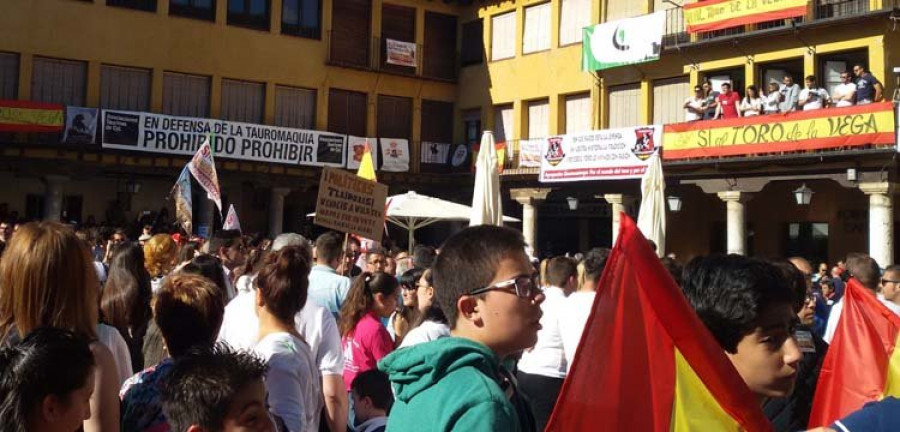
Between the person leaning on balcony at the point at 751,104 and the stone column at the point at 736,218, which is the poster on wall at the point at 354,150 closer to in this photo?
the stone column at the point at 736,218

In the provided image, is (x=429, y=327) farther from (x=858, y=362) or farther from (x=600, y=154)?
(x=600, y=154)

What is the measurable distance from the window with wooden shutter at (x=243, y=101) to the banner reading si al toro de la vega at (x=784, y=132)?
12865 millimetres

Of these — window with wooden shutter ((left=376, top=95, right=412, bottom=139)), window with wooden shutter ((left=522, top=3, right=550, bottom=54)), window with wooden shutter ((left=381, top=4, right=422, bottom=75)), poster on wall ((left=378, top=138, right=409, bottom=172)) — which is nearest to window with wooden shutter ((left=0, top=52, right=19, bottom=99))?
poster on wall ((left=378, top=138, right=409, bottom=172))

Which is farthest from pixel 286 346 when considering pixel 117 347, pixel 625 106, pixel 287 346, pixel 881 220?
pixel 625 106

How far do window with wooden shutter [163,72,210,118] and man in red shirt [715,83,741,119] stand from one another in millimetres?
15179

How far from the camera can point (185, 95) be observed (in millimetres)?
27078

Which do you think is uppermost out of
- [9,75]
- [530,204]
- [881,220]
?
[9,75]

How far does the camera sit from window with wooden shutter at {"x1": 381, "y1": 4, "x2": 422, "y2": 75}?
30.4m

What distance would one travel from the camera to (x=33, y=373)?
106 inches

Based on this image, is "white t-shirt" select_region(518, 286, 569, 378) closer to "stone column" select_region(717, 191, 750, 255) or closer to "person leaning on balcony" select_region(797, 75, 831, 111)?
"person leaning on balcony" select_region(797, 75, 831, 111)

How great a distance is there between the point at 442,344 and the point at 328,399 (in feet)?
8.10

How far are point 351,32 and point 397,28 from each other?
1.80 m

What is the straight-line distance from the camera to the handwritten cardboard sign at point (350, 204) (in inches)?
366

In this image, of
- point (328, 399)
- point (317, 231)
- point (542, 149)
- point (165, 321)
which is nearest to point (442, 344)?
point (165, 321)
